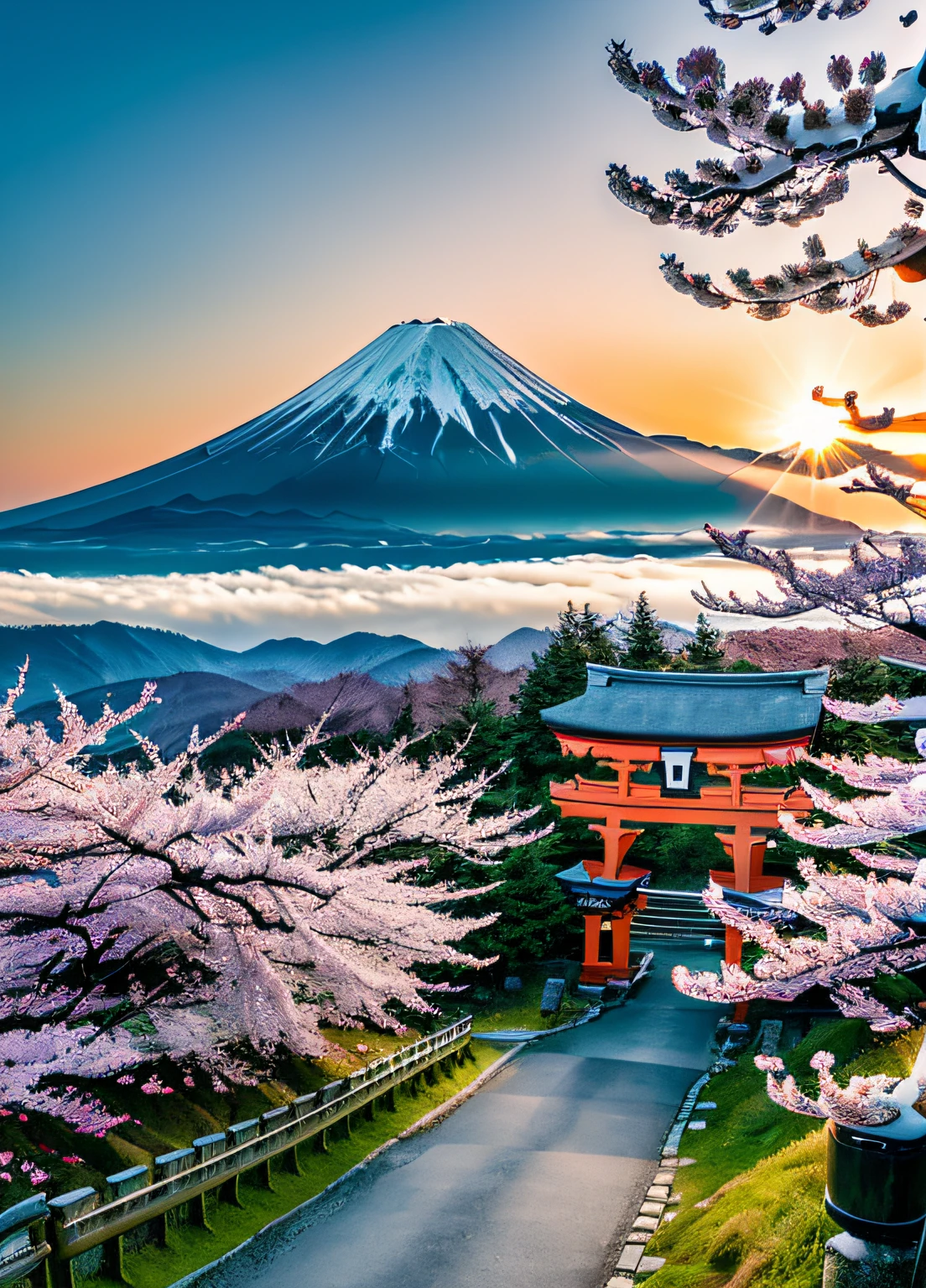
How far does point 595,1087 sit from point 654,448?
45506mm

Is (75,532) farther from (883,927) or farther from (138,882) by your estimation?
(883,927)

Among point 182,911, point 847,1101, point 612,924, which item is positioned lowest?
point 612,924

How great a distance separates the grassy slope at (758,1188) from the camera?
15.7 feet

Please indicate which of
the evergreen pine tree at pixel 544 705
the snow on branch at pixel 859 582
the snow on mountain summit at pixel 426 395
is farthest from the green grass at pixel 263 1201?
the snow on mountain summit at pixel 426 395

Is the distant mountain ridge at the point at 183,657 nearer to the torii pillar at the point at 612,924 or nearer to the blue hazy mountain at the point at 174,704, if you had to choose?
the blue hazy mountain at the point at 174,704

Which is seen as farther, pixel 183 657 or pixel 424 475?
pixel 424 475

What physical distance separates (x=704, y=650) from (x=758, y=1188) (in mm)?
23173

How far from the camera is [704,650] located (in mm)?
28344

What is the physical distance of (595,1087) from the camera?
1019cm

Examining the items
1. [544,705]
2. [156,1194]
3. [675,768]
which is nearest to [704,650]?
[544,705]

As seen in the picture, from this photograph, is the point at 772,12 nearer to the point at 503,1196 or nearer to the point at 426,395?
the point at 503,1196

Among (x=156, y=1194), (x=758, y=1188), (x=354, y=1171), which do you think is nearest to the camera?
(x=156, y=1194)

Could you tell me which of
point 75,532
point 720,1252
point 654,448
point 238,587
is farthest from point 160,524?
point 720,1252

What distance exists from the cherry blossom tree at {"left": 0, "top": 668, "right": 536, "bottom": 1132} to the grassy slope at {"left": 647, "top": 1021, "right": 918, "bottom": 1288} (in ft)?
8.28
